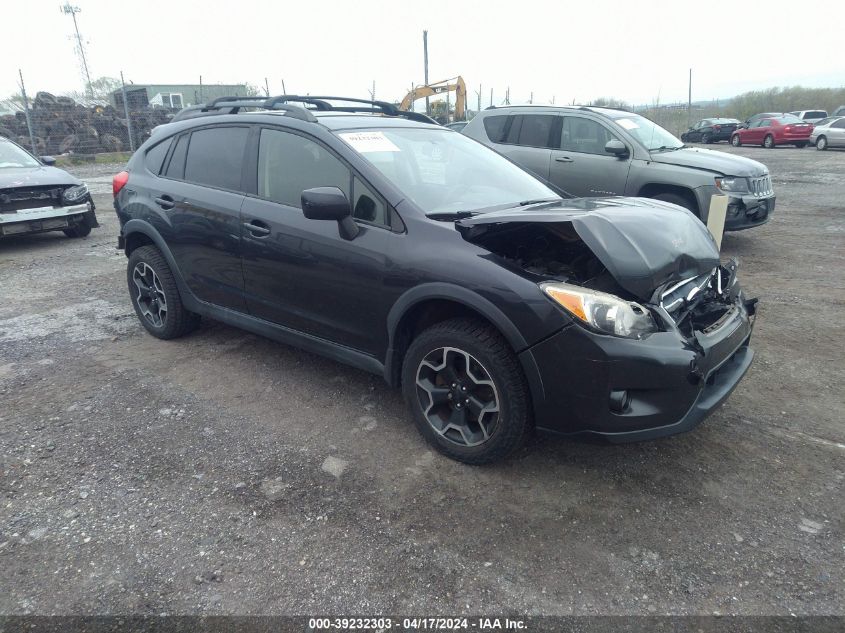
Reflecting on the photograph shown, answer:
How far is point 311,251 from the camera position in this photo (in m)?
3.55

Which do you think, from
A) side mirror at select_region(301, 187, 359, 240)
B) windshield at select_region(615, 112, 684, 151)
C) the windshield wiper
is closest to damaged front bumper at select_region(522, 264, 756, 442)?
the windshield wiper

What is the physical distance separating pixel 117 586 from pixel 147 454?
1009mm

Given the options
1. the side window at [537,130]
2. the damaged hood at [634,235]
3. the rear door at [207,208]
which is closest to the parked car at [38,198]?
the rear door at [207,208]

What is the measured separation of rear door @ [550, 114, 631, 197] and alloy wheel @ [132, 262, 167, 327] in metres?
5.31

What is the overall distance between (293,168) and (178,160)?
1349mm

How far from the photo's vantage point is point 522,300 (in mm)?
2752

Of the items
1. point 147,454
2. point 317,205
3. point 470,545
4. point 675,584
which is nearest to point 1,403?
point 147,454

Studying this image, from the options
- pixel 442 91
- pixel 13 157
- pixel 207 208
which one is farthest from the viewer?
pixel 442 91

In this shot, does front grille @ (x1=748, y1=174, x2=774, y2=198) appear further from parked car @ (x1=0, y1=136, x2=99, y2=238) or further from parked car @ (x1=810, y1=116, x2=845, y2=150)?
parked car @ (x1=810, y1=116, x2=845, y2=150)

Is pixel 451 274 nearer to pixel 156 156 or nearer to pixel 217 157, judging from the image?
pixel 217 157

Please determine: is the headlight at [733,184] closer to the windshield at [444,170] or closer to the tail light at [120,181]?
the windshield at [444,170]

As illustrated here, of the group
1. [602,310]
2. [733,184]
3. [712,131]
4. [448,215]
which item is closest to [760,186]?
[733,184]

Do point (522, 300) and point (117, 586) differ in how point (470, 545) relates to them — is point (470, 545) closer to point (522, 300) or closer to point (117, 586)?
point (522, 300)

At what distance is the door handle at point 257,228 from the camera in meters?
3.79
